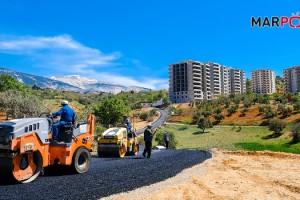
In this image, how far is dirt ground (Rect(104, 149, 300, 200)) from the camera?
8070 mm

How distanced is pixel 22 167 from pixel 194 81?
12836 centimetres

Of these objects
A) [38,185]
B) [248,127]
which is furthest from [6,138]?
[248,127]

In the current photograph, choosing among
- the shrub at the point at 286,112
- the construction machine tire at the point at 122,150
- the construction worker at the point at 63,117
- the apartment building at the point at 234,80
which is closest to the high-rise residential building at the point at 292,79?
the apartment building at the point at 234,80

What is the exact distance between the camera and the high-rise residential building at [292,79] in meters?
168

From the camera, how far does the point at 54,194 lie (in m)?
7.86

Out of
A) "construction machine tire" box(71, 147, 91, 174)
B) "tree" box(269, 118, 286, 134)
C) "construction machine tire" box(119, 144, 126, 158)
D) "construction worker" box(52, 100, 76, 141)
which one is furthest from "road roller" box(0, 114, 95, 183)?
"tree" box(269, 118, 286, 134)

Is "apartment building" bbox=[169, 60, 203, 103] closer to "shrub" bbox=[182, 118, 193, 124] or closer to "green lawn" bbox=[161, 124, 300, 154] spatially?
"shrub" bbox=[182, 118, 193, 124]

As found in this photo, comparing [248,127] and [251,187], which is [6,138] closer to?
[251,187]

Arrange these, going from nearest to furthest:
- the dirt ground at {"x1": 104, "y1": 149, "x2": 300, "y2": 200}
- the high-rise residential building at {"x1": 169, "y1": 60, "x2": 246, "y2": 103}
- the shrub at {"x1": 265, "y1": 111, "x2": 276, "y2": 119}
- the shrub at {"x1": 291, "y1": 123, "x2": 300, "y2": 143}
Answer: the dirt ground at {"x1": 104, "y1": 149, "x2": 300, "y2": 200} → the shrub at {"x1": 291, "y1": 123, "x2": 300, "y2": 143} → the shrub at {"x1": 265, "y1": 111, "x2": 276, "y2": 119} → the high-rise residential building at {"x1": 169, "y1": 60, "x2": 246, "y2": 103}

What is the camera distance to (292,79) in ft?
564

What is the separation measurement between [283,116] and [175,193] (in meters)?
60.3

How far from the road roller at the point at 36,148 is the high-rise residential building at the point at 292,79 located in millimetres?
172482

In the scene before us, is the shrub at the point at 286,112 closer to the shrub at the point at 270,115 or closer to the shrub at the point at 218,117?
the shrub at the point at 270,115

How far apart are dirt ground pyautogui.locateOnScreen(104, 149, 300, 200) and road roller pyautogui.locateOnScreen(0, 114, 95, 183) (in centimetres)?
286
